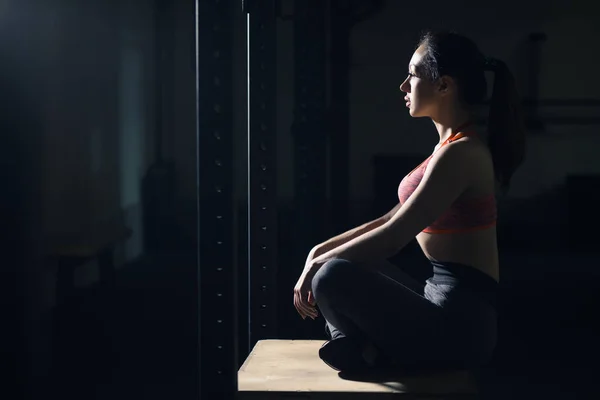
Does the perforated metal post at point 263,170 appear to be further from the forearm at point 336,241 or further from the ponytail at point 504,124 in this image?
the ponytail at point 504,124

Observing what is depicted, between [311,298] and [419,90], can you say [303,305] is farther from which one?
[419,90]

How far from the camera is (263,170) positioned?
1.80 meters

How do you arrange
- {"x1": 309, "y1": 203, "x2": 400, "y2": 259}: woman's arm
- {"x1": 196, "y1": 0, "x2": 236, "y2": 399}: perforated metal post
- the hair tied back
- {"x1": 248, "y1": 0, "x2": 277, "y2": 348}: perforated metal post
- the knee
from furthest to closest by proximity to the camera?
1. {"x1": 248, "y1": 0, "x2": 277, "y2": 348}: perforated metal post
2. {"x1": 309, "y1": 203, "x2": 400, "y2": 259}: woman's arm
3. the hair tied back
4. the knee
5. {"x1": 196, "y1": 0, "x2": 236, "y2": 399}: perforated metal post

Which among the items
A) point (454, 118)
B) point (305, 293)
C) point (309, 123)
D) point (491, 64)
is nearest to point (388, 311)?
point (305, 293)

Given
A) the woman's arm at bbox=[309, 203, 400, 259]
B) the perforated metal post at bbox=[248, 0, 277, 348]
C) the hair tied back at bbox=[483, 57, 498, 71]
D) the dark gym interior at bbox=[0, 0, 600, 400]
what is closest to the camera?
the hair tied back at bbox=[483, 57, 498, 71]

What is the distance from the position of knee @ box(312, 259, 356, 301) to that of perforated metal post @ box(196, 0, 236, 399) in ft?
0.54

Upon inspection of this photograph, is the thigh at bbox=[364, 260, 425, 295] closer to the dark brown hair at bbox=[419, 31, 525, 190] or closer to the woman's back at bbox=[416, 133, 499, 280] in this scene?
the woman's back at bbox=[416, 133, 499, 280]

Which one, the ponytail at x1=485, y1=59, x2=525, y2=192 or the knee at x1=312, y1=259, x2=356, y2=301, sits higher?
the ponytail at x1=485, y1=59, x2=525, y2=192

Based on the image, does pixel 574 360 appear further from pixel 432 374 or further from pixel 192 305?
pixel 192 305

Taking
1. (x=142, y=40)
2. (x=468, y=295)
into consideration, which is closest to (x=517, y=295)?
(x=468, y=295)

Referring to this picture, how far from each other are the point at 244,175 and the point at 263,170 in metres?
0.30

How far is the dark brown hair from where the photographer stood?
1.42 m

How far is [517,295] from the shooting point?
6.73ft

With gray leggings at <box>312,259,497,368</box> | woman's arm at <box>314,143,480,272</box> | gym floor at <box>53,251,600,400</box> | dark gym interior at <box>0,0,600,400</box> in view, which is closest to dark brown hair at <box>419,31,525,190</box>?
woman's arm at <box>314,143,480,272</box>
